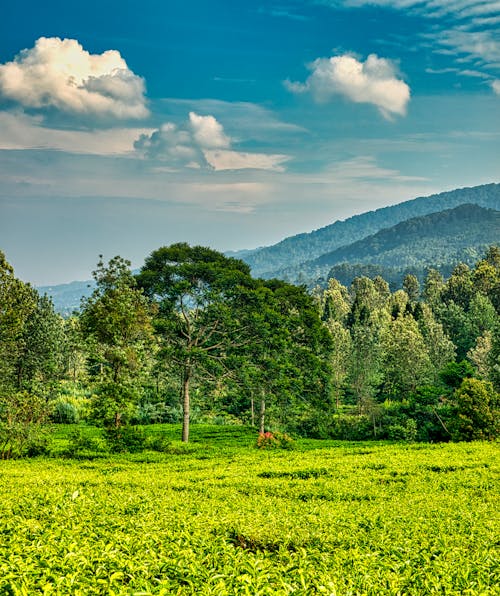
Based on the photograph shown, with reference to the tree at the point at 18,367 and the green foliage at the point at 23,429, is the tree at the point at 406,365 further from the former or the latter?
the green foliage at the point at 23,429

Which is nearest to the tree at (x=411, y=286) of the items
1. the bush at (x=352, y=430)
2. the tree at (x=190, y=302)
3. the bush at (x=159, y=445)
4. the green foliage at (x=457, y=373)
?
the bush at (x=352, y=430)

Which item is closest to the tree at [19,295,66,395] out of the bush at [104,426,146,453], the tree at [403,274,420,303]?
the bush at [104,426,146,453]

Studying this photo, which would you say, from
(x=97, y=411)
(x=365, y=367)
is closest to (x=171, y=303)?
(x=97, y=411)

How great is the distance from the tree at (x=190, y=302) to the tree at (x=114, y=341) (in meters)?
4.68

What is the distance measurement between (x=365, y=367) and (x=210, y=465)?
1607 inches

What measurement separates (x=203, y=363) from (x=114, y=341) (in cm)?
772

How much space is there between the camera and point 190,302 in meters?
35.2

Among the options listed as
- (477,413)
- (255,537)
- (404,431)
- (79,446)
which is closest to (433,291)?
(404,431)

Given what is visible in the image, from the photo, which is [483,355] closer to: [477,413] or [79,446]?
[477,413]

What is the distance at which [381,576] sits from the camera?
6078 millimetres

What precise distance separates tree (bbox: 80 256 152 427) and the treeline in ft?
0.25

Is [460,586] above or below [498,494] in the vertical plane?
above

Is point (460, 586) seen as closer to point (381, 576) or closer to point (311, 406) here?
point (381, 576)

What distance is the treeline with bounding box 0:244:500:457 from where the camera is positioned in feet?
93.1
